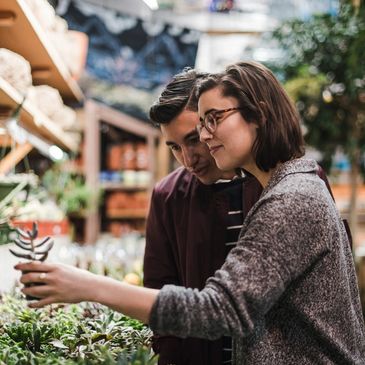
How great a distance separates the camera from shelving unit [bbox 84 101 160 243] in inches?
237

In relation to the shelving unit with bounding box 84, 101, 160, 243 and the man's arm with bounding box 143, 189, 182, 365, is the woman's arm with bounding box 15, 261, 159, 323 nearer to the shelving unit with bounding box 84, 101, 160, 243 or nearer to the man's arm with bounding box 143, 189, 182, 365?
the man's arm with bounding box 143, 189, 182, 365

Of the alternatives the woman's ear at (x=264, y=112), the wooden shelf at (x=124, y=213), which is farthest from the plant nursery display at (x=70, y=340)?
→ the wooden shelf at (x=124, y=213)

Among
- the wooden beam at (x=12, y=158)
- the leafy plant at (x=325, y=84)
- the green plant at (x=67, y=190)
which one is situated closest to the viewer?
the wooden beam at (x=12, y=158)

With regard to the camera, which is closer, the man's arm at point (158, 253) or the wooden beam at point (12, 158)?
the man's arm at point (158, 253)

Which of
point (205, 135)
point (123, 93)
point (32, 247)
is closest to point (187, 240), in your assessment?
point (205, 135)

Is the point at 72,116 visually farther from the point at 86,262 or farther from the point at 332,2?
the point at 332,2

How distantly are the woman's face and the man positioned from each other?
1.34ft

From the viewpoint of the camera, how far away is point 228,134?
1.27m

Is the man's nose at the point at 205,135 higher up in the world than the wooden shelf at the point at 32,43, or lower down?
lower down

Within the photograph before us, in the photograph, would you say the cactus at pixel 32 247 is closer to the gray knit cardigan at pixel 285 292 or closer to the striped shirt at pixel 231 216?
the gray knit cardigan at pixel 285 292

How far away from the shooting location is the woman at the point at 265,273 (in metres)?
1.08

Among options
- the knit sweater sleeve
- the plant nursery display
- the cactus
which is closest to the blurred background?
the plant nursery display

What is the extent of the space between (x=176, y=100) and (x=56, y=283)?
30.8 inches

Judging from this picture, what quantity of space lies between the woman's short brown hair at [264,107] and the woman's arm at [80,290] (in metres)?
0.43
